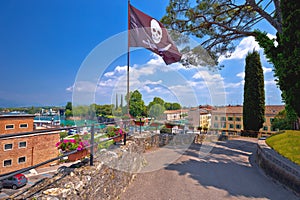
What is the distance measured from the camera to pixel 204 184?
9.61ft

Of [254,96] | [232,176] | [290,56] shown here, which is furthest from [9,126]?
[254,96]

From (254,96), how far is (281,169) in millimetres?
8711

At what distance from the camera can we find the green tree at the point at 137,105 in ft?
16.9

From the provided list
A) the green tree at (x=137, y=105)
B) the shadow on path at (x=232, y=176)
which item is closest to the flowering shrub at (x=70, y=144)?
the shadow on path at (x=232, y=176)

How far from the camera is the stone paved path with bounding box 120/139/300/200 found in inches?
99.7

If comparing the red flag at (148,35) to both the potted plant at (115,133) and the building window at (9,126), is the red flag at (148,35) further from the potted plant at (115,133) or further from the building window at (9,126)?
the building window at (9,126)

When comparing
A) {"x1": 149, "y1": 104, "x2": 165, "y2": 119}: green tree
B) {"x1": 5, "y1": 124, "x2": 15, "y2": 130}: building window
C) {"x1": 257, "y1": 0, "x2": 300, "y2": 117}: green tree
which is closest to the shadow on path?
{"x1": 257, "y1": 0, "x2": 300, "y2": 117}: green tree

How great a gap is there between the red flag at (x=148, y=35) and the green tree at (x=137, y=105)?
1438mm

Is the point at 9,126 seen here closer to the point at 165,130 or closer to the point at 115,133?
the point at 115,133

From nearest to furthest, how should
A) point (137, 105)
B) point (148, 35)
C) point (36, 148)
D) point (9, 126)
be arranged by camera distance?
point (148, 35), point (137, 105), point (9, 126), point (36, 148)

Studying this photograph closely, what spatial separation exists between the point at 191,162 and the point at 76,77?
3.43 metres

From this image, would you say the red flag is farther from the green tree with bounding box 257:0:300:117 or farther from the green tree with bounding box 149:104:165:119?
the green tree with bounding box 257:0:300:117

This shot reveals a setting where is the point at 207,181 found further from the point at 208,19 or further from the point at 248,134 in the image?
the point at 248,134

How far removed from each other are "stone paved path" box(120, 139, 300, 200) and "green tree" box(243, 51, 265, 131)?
287 inches
